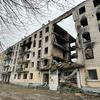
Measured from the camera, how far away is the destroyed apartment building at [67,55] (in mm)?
16094

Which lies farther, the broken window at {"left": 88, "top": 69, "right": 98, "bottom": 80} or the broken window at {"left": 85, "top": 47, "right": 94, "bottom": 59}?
the broken window at {"left": 85, "top": 47, "right": 94, "bottom": 59}

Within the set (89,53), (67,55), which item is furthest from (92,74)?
(67,55)

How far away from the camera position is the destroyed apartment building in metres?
16.1

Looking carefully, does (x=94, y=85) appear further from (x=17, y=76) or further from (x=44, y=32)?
(x=17, y=76)

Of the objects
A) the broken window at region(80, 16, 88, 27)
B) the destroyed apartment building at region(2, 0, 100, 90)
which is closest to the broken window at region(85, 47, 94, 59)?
the destroyed apartment building at region(2, 0, 100, 90)

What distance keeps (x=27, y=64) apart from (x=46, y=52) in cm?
710

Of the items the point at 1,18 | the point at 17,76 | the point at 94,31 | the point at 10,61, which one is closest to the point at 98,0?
the point at 94,31

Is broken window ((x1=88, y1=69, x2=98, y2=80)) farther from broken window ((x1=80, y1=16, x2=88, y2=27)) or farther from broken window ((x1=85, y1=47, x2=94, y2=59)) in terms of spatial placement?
broken window ((x1=80, y1=16, x2=88, y2=27))

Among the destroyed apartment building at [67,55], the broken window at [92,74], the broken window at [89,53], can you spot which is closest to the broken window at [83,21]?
the destroyed apartment building at [67,55]

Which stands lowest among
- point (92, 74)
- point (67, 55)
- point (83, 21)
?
point (92, 74)

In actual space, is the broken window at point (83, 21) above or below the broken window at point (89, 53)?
above

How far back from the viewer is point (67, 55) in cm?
2814

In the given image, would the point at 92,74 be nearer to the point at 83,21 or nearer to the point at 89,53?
the point at 89,53

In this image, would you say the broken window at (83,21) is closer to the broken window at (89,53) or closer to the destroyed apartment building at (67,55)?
the destroyed apartment building at (67,55)
